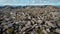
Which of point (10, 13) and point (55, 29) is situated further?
point (10, 13)

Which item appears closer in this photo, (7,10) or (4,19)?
(4,19)

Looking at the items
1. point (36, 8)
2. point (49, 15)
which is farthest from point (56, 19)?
point (36, 8)

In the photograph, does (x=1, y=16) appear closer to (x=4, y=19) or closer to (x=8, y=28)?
(x=4, y=19)

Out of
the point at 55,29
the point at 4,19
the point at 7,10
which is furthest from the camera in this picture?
the point at 7,10

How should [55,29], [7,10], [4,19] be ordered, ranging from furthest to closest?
[7,10], [4,19], [55,29]

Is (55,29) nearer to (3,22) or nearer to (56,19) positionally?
(56,19)

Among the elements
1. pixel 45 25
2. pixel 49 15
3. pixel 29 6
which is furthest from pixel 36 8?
pixel 45 25
